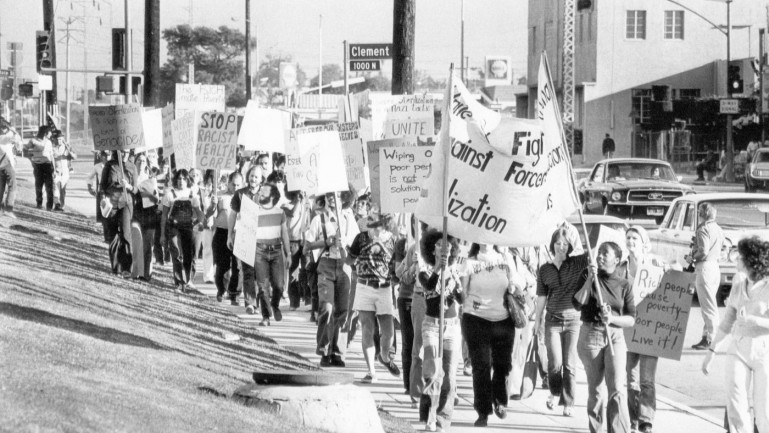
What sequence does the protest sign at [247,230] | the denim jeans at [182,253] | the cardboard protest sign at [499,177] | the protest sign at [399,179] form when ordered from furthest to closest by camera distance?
the denim jeans at [182,253] < the protest sign at [247,230] < the protest sign at [399,179] < the cardboard protest sign at [499,177]

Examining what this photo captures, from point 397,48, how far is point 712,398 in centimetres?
693

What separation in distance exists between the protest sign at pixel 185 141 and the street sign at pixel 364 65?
2.64 m

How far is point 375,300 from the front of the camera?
12.9 meters

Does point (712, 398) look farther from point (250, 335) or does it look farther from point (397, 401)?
point (250, 335)

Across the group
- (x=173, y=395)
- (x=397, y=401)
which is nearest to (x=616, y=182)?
(x=397, y=401)

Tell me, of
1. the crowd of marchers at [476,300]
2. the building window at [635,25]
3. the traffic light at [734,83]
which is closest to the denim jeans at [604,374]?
the crowd of marchers at [476,300]

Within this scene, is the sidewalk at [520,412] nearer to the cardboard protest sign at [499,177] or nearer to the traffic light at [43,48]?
the cardboard protest sign at [499,177]

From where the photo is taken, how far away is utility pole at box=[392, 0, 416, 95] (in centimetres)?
1745

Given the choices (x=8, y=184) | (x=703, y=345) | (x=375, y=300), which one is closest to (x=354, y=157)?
(x=375, y=300)

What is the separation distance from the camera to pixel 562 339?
11258 mm

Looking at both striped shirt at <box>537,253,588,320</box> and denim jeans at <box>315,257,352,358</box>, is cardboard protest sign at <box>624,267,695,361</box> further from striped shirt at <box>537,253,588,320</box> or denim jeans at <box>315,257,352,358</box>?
denim jeans at <box>315,257,352,358</box>

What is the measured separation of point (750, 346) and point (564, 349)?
2.10 metres

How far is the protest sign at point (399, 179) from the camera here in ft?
46.1

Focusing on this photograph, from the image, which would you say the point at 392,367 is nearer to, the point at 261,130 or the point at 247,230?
the point at 247,230
